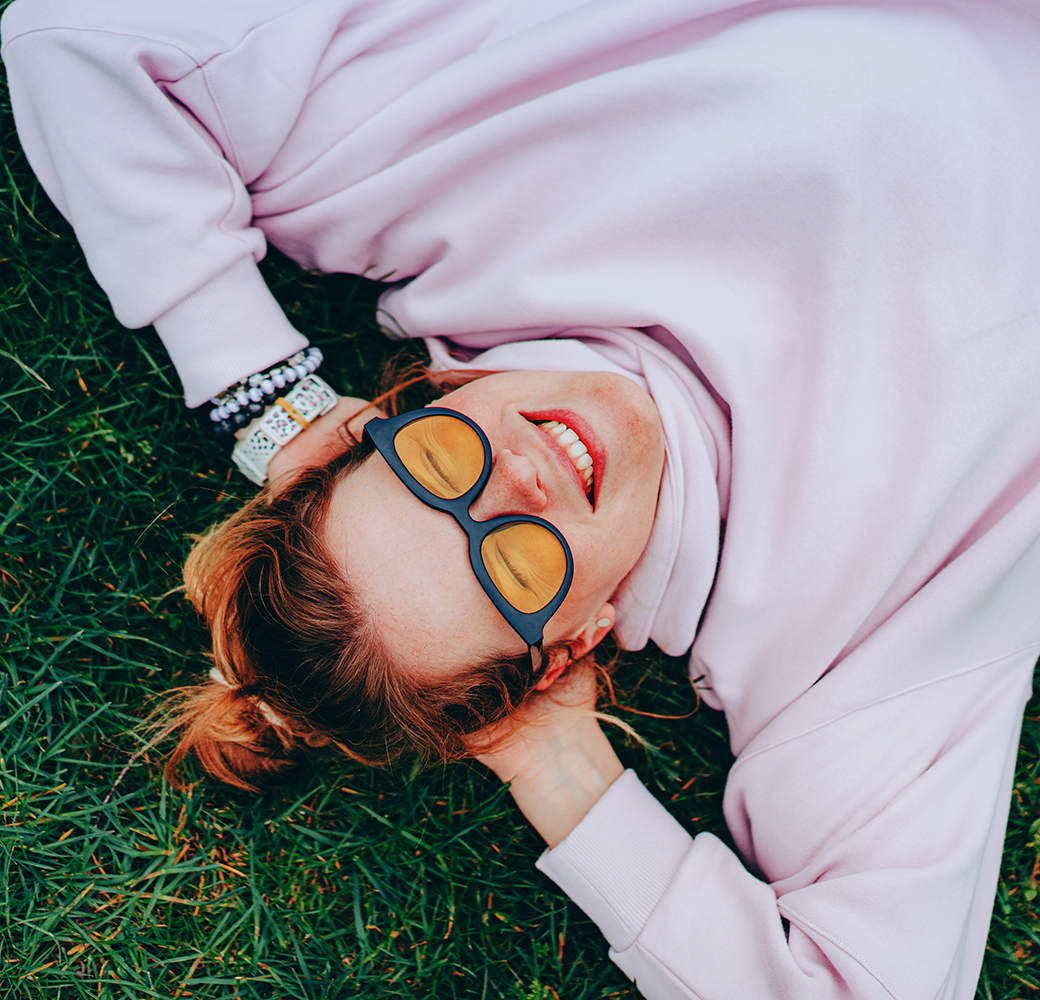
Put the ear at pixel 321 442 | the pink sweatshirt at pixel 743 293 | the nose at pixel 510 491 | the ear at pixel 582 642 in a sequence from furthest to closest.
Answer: the ear at pixel 321 442
the ear at pixel 582 642
the pink sweatshirt at pixel 743 293
the nose at pixel 510 491

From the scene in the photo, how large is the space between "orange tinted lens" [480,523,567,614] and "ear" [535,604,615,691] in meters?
0.38

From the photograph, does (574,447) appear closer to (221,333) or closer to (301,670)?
(301,670)

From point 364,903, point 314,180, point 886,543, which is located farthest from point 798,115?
point 364,903

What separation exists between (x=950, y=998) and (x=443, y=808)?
142 cm

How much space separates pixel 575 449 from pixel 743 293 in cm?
65

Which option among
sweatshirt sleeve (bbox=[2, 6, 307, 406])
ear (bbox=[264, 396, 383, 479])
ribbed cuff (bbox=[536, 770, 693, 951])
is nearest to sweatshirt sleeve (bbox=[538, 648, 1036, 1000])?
ribbed cuff (bbox=[536, 770, 693, 951])

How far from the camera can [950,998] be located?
190cm

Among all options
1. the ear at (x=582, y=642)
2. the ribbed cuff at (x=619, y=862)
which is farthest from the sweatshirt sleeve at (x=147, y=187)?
the ribbed cuff at (x=619, y=862)

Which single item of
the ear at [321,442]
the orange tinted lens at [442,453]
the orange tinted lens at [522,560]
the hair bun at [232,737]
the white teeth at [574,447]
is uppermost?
the white teeth at [574,447]

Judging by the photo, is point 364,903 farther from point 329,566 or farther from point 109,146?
point 109,146

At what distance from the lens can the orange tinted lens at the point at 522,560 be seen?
160 centimetres

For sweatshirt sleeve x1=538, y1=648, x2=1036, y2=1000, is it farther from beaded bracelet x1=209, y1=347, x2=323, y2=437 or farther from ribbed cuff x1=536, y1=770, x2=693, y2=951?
beaded bracelet x1=209, y1=347, x2=323, y2=437

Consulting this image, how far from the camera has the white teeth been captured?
5.61ft

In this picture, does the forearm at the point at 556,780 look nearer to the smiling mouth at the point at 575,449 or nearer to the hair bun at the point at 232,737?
the hair bun at the point at 232,737
